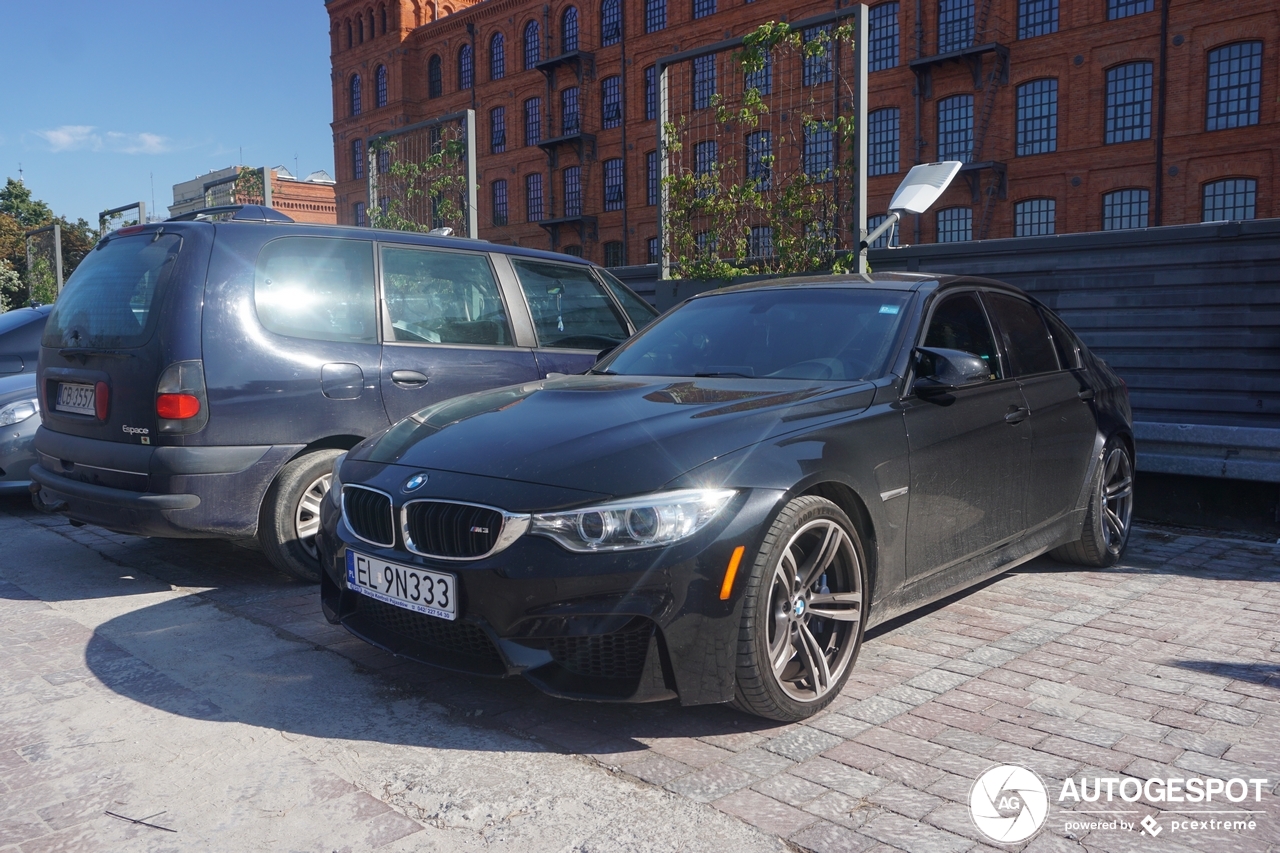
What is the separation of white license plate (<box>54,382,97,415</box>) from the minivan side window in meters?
0.98

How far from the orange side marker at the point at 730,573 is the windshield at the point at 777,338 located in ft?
4.00

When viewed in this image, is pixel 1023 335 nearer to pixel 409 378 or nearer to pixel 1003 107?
pixel 409 378

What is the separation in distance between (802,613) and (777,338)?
144cm

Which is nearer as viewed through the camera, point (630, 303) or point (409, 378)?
point (409, 378)

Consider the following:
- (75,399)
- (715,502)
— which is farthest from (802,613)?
(75,399)

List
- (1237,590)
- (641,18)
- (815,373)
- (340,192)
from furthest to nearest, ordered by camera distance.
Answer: (340,192)
(641,18)
(1237,590)
(815,373)

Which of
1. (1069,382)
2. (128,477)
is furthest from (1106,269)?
(128,477)

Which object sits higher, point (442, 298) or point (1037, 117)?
point (1037, 117)

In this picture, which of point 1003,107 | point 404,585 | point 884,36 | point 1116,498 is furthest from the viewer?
point 884,36

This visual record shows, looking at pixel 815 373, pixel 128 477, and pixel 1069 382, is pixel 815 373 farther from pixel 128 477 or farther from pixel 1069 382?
pixel 128 477

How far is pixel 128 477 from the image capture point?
4.89 metres

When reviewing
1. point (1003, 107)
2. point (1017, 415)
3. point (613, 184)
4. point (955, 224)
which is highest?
point (1003, 107)

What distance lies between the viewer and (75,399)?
527 centimetres

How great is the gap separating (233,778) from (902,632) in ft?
9.12
